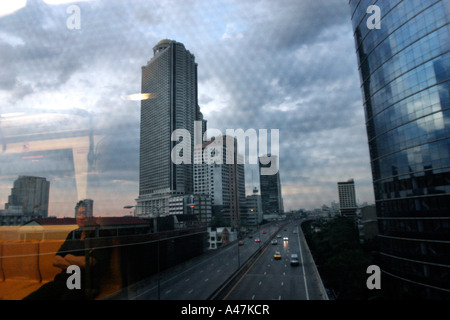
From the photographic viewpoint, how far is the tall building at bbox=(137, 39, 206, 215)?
55688mm

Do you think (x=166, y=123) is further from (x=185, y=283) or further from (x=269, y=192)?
(x=269, y=192)

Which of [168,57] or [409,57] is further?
[168,57]

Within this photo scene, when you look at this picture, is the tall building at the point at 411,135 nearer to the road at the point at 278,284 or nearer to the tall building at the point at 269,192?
the road at the point at 278,284

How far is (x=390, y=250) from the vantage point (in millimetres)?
16469

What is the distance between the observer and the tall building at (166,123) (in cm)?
5569

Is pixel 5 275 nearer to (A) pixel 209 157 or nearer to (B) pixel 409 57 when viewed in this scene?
(B) pixel 409 57

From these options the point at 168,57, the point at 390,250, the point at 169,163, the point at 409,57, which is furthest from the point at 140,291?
the point at 168,57

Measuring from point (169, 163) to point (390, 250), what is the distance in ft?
160

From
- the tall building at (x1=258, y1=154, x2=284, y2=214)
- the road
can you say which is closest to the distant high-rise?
the road

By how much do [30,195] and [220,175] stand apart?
50039mm

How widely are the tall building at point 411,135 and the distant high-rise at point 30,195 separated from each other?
55.3ft

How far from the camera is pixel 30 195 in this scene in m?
9.80

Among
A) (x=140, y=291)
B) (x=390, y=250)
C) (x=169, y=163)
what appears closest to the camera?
(x=140, y=291)
